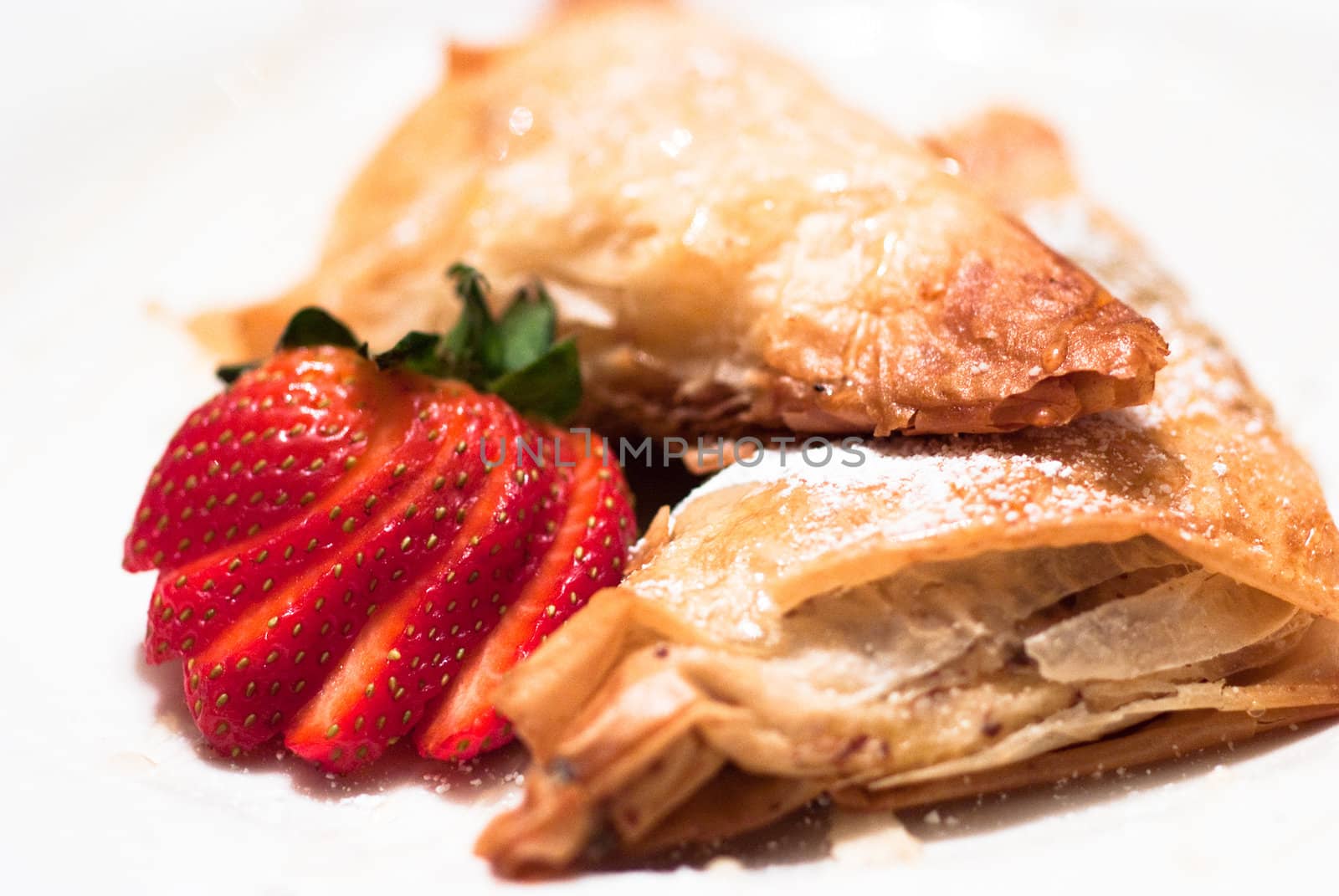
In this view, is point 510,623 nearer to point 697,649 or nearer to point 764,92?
point 697,649

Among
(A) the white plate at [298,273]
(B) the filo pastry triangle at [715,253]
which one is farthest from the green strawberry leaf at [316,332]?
(A) the white plate at [298,273]

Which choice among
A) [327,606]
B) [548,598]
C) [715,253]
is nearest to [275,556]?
[327,606]

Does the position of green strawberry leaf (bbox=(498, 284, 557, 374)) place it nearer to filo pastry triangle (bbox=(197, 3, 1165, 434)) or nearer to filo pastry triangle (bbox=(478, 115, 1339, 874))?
filo pastry triangle (bbox=(197, 3, 1165, 434))

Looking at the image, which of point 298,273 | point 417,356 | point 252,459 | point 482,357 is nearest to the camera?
point 252,459

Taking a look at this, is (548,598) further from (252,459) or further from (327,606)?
(252,459)

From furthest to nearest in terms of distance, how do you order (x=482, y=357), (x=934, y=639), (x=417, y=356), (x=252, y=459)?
(x=482, y=357), (x=417, y=356), (x=252, y=459), (x=934, y=639)

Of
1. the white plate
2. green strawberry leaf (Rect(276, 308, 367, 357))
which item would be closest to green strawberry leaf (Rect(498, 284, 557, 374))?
green strawberry leaf (Rect(276, 308, 367, 357))

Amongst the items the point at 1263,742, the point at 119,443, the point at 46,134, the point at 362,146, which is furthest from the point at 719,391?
the point at 46,134
